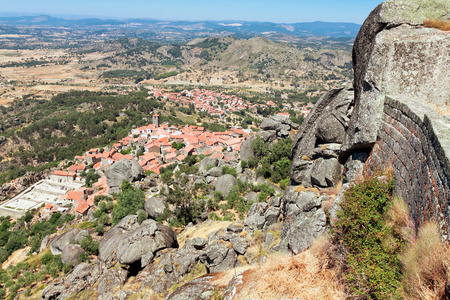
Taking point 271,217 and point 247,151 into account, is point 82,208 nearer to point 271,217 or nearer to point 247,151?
point 247,151

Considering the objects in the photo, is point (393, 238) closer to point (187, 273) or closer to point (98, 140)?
point (187, 273)

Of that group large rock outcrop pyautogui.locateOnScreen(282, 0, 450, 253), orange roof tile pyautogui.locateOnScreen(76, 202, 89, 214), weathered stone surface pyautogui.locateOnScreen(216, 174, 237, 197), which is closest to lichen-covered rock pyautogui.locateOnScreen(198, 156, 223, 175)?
weathered stone surface pyautogui.locateOnScreen(216, 174, 237, 197)

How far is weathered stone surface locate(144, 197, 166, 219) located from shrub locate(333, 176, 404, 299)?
69.4ft

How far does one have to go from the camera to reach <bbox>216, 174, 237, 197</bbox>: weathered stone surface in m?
27.2

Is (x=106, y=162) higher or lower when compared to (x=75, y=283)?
lower

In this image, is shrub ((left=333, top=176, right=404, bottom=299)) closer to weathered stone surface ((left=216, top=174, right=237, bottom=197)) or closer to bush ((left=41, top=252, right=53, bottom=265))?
weathered stone surface ((left=216, top=174, right=237, bottom=197))

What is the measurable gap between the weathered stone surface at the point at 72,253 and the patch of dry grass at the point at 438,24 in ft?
92.5

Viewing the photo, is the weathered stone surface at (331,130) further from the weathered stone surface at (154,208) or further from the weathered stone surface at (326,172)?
the weathered stone surface at (154,208)

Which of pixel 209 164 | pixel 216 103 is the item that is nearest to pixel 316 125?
pixel 209 164

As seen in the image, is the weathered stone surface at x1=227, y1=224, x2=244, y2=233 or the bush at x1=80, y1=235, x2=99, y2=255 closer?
the weathered stone surface at x1=227, y1=224, x2=244, y2=233

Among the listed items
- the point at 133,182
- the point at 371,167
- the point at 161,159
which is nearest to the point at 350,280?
the point at 371,167

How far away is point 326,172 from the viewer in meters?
11.6

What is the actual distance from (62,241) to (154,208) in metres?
10.2

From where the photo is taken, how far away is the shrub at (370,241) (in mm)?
5160
